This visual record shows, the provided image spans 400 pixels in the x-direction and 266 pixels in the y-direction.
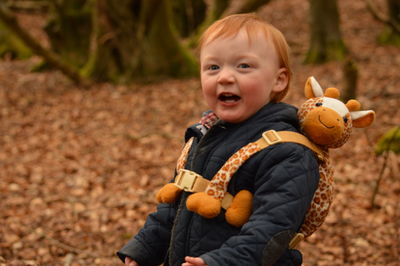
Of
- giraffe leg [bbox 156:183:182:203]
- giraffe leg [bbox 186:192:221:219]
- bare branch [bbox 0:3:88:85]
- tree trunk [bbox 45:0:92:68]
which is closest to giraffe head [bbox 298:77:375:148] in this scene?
giraffe leg [bbox 186:192:221:219]

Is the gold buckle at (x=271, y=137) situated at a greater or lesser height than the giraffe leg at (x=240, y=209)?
greater

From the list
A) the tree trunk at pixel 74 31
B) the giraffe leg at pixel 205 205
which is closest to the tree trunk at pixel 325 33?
the tree trunk at pixel 74 31

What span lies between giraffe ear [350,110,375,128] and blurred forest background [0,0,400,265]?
2001 millimetres

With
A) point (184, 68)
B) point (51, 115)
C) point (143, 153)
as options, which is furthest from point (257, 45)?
point (184, 68)

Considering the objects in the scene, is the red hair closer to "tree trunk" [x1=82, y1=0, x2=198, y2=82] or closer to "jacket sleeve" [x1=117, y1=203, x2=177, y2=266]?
"jacket sleeve" [x1=117, y1=203, x2=177, y2=266]

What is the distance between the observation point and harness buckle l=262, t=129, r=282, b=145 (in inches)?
80.5

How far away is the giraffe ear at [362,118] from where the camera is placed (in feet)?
7.34

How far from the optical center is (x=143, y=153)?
6941 millimetres

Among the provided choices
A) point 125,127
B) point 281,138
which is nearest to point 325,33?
point 125,127

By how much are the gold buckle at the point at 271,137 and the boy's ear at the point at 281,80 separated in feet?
0.75

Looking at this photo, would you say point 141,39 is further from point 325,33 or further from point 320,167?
point 320,167

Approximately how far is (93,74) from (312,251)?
300 inches

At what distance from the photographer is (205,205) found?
205 centimetres

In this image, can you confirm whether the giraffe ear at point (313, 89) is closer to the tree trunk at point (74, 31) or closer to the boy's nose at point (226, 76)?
the boy's nose at point (226, 76)
